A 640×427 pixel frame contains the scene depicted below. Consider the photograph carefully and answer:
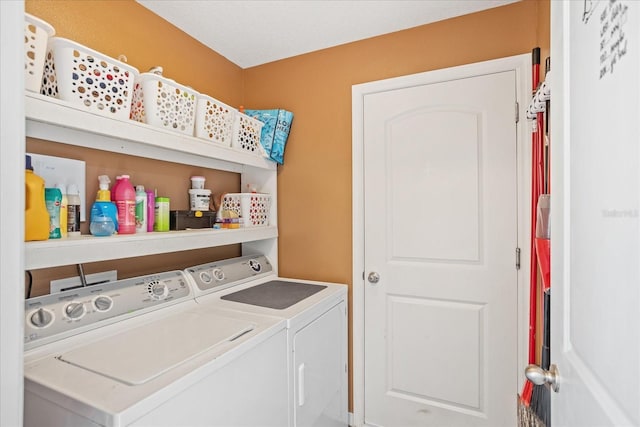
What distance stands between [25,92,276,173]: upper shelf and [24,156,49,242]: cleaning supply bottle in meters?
0.20

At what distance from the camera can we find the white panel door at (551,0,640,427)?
461 millimetres

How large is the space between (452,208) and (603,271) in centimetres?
134

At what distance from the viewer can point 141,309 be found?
4.69 ft

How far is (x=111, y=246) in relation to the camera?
127 centimetres

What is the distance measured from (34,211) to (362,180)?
158cm

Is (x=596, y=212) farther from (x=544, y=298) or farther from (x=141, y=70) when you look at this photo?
(x=141, y=70)

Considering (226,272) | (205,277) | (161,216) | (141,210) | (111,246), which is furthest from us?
(226,272)

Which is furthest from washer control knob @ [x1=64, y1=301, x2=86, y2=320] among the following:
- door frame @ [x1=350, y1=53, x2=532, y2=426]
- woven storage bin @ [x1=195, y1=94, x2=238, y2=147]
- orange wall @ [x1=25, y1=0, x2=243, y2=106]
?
door frame @ [x1=350, y1=53, x2=532, y2=426]

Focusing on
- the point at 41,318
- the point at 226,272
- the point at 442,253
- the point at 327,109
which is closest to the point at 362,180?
the point at 327,109

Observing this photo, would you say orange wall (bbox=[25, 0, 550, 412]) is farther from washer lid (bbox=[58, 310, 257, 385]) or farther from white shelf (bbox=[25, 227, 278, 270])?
washer lid (bbox=[58, 310, 257, 385])

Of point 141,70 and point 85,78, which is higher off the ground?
point 141,70

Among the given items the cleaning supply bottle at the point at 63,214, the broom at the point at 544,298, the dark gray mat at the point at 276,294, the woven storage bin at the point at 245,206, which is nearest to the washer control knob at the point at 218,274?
the dark gray mat at the point at 276,294

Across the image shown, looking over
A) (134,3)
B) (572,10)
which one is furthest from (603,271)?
(134,3)

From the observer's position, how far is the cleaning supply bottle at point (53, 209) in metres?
1.17
